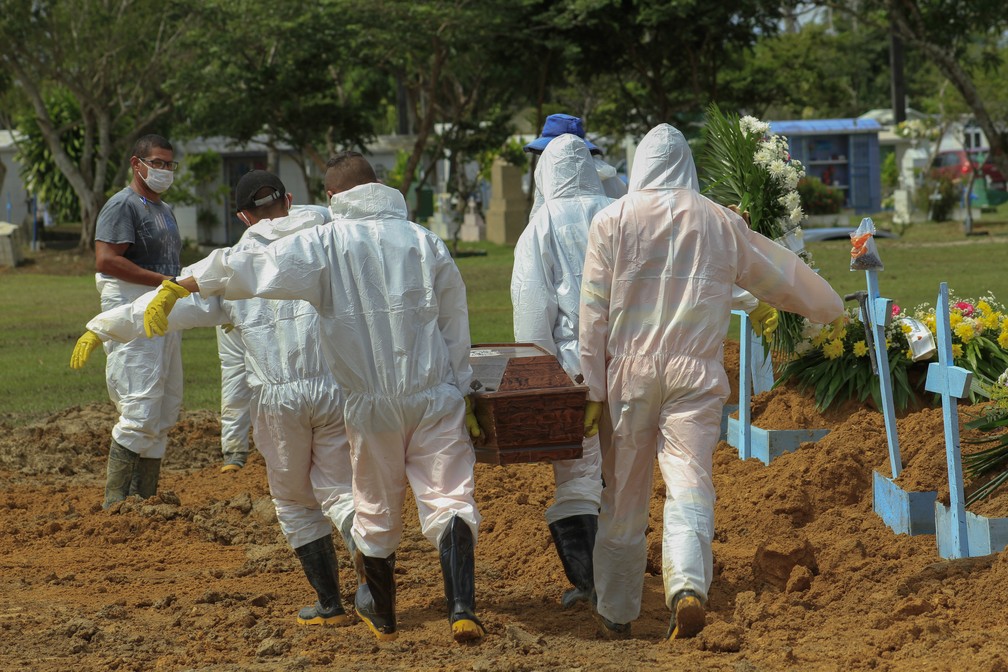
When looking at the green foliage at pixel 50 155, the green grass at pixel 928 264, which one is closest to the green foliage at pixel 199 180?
the green foliage at pixel 50 155

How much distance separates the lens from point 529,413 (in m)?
4.91

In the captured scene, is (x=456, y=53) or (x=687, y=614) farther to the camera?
(x=456, y=53)

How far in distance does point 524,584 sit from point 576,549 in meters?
0.50

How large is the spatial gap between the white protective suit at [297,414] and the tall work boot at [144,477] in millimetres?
2368

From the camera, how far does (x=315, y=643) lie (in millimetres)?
5043

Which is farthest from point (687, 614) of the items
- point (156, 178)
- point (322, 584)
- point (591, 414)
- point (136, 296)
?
point (156, 178)

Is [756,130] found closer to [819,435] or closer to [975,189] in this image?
[819,435]

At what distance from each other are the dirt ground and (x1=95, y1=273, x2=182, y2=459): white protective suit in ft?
1.35

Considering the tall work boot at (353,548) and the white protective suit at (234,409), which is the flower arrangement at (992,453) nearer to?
the tall work boot at (353,548)

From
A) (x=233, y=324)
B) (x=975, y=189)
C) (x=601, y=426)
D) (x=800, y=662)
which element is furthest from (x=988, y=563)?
(x=975, y=189)

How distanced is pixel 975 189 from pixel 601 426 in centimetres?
4514

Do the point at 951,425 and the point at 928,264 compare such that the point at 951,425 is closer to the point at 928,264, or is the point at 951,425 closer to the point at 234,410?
the point at 234,410

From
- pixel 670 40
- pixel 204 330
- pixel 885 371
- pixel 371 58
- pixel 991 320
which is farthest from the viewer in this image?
pixel 670 40

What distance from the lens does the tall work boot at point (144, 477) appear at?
303 inches
